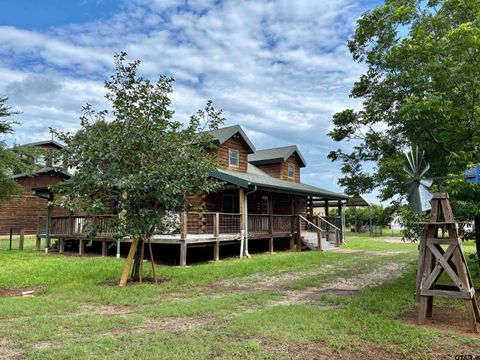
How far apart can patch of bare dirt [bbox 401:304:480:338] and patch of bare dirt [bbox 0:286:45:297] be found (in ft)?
24.9

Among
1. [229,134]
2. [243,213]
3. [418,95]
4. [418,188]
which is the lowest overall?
[243,213]

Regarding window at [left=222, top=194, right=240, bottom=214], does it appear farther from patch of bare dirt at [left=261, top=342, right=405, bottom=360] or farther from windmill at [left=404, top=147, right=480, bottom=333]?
patch of bare dirt at [left=261, top=342, right=405, bottom=360]

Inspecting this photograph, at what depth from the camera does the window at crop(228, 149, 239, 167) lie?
2069cm

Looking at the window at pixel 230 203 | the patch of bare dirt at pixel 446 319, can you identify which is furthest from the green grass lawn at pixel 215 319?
the window at pixel 230 203

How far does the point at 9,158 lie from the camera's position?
19234 mm

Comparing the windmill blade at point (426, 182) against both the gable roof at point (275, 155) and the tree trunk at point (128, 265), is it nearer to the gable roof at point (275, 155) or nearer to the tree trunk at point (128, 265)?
the tree trunk at point (128, 265)

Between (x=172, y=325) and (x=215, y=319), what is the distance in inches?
27.2

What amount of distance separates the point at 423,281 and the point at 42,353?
5354mm

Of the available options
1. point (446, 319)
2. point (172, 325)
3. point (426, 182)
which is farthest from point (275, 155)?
point (172, 325)

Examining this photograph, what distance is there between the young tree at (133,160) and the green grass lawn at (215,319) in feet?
6.12

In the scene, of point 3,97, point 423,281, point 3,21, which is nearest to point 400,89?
point 423,281

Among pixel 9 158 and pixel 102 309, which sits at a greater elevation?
pixel 9 158

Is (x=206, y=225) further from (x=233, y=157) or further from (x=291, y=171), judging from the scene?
(x=291, y=171)

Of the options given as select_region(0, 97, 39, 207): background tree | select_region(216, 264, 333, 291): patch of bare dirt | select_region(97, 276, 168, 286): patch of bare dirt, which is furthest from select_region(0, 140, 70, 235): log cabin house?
select_region(216, 264, 333, 291): patch of bare dirt
